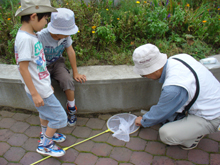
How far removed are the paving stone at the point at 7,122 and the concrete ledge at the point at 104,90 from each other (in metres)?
0.23

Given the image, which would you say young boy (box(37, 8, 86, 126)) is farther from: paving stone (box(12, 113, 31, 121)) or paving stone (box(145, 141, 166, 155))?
paving stone (box(145, 141, 166, 155))

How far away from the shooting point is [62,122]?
2029mm

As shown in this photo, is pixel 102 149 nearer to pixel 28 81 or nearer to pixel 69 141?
pixel 69 141

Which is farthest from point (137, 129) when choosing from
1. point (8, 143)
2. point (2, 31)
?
point (2, 31)

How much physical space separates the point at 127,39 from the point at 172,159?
1.85 meters

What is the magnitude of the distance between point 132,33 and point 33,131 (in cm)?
200

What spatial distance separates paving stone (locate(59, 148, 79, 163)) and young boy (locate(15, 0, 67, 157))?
376 millimetres

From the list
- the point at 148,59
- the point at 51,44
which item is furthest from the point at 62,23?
the point at 148,59

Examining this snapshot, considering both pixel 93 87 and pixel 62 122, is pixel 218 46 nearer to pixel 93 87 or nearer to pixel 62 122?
pixel 93 87

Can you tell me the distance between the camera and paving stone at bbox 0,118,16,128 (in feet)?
8.58

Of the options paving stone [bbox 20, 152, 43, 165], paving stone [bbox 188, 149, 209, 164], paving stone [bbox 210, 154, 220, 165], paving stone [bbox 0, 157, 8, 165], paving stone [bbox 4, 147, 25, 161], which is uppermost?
paving stone [bbox 210, 154, 220, 165]

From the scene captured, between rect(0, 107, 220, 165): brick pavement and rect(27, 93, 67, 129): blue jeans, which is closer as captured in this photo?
rect(27, 93, 67, 129): blue jeans

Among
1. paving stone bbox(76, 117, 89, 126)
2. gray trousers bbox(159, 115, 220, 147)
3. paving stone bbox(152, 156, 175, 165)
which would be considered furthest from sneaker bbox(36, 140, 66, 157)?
gray trousers bbox(159, 115, 220, 147)

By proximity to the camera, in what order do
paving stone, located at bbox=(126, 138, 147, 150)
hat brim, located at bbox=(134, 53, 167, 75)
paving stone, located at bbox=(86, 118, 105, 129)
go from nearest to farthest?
hat brim, located at bbox=(134, 53, 167, 75) → paving stone, located at bbox=(126, 138, 147, 150) → paving stone, located at bbox=(86, 118, 105, 129)
